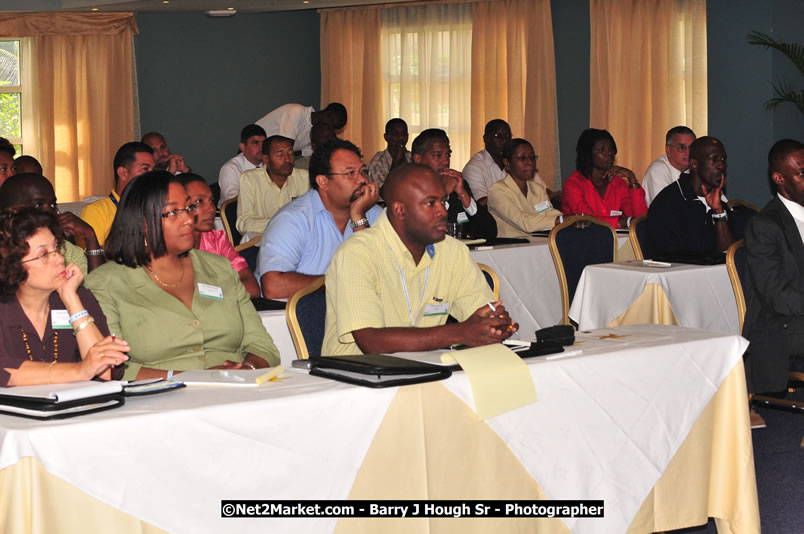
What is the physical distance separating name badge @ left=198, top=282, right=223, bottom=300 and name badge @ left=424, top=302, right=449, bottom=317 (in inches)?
25.8

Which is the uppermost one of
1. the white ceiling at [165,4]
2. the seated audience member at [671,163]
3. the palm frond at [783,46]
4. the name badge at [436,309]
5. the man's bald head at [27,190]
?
the white ceiling at [165,4]

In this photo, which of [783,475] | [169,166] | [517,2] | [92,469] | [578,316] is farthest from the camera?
[517,2]

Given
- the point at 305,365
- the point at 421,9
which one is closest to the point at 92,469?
the point at 305,365

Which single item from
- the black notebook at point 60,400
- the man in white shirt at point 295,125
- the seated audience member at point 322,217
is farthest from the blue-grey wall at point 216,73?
the black notebook at point 60,400

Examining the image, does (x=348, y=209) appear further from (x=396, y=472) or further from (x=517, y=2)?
(x=517, y=2)

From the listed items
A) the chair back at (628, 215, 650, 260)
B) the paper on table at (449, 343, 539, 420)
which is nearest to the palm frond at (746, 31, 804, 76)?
the chair back at (628, 215, 650, 260)

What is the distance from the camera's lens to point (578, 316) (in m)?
4.79

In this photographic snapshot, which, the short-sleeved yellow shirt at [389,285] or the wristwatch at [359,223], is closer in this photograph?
the short-sleeved yellow shirt at [389,285]

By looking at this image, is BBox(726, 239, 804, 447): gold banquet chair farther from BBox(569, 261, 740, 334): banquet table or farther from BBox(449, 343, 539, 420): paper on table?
BBox(449, 343, 539, 420): paper on table

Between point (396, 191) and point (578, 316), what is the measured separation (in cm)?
199

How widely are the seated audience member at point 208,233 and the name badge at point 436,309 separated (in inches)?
34.5

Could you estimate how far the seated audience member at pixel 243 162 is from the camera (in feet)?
27.7

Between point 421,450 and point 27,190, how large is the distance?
259 centimetres

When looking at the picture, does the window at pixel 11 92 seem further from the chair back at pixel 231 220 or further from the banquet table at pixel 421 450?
the banquet table at pixel 421 450
